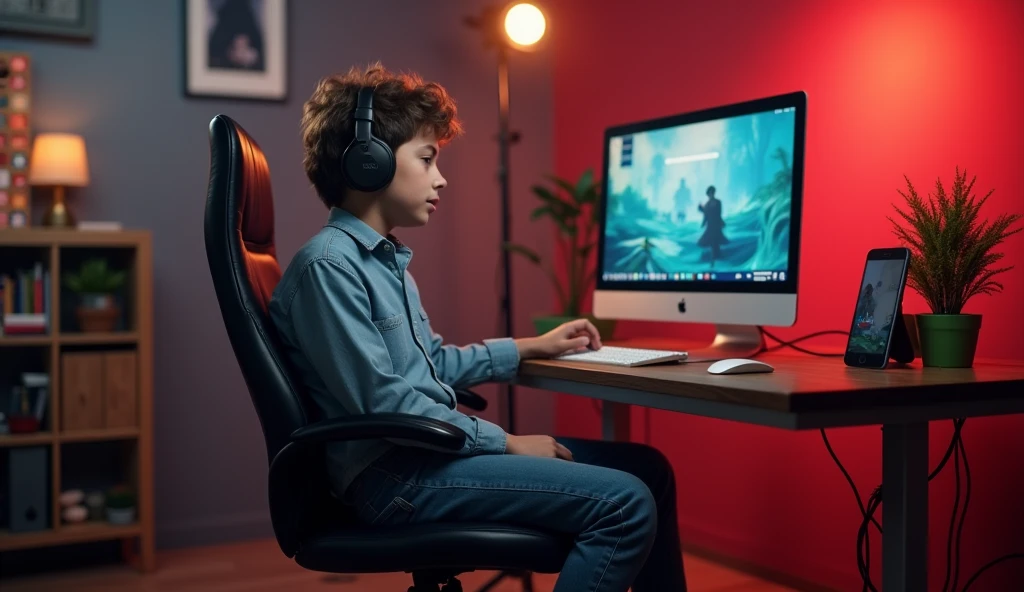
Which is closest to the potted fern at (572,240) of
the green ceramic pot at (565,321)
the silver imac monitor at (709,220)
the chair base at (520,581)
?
the green ceramic pot at (565,321)

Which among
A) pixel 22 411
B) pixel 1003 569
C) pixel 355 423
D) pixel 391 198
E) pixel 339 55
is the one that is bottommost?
pixel 1003 569

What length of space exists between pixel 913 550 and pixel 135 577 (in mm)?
2194

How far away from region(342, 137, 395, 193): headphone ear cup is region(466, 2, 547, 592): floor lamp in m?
1.56

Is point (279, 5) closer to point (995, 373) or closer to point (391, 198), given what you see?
point (391, 198)

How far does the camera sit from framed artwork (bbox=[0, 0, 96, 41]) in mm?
2834

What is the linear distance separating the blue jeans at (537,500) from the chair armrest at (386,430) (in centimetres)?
11

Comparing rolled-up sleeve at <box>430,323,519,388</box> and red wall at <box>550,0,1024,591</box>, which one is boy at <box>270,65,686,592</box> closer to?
rolled-up sleeve at <box>430,323,519,388</box>

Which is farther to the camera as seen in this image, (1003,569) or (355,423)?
(1003,569)

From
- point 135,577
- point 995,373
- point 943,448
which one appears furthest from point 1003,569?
point 135,577

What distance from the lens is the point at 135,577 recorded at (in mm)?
2744

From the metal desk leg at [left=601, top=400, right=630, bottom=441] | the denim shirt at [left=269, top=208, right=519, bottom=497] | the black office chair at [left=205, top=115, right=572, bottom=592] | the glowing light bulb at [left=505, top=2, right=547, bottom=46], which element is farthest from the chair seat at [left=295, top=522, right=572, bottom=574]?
the glowing light bulb at [left=505, top=2, right=547, bottom=46]

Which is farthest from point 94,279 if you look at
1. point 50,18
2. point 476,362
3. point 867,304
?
point 867,304

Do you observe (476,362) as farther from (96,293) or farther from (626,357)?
(96,293)

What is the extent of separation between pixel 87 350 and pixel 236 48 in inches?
41.5
